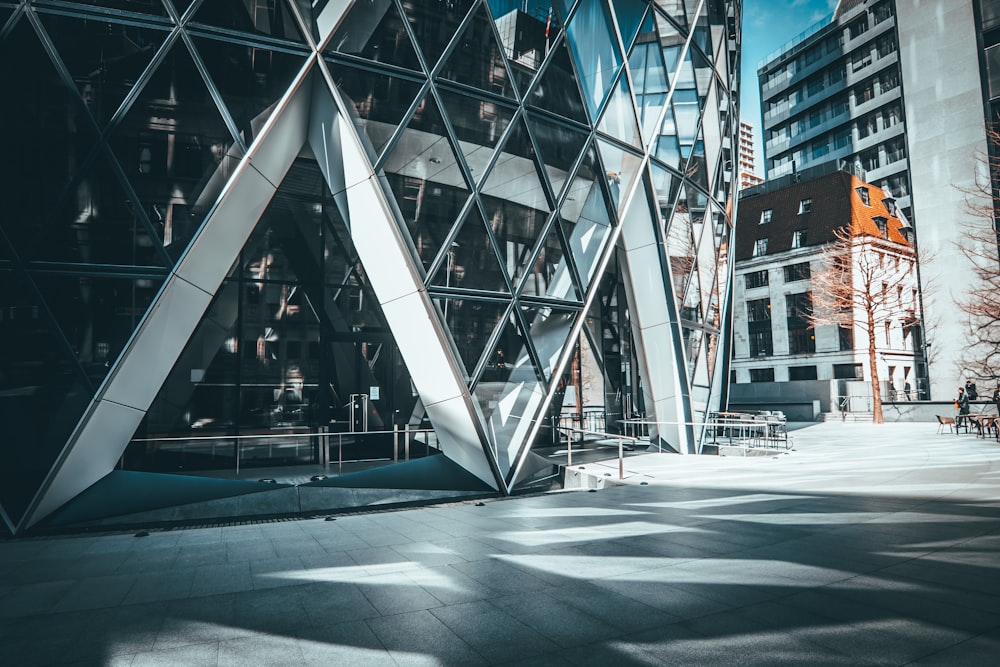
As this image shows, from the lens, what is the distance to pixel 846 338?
5131cm

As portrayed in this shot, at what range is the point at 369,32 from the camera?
11180 millimetres

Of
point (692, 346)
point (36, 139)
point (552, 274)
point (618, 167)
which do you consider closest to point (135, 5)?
point (36, 139)

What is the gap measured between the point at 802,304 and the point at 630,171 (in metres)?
45.4

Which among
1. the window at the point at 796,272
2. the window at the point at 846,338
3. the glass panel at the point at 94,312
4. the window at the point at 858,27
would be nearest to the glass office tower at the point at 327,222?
the glass panel at the point at 94,312

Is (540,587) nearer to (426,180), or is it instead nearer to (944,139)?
(426,180)

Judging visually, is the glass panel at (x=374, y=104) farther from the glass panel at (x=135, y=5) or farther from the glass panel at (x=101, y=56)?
the glass panel at (x=101, y=56)

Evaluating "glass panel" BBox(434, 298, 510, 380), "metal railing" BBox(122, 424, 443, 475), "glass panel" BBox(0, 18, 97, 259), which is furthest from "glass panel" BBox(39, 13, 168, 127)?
"metal railing" BBox(122, 424, 443, 475)

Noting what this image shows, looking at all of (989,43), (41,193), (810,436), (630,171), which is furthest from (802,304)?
(41,193)

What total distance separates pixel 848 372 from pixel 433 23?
167 feet

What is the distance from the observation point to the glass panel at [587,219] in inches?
545

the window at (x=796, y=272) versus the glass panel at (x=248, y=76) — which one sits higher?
the window at (x=796, y=272)

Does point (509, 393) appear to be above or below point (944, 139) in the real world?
below

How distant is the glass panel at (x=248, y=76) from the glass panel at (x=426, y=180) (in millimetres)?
2252

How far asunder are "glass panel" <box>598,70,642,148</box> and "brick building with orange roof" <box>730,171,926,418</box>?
37.8 meters
